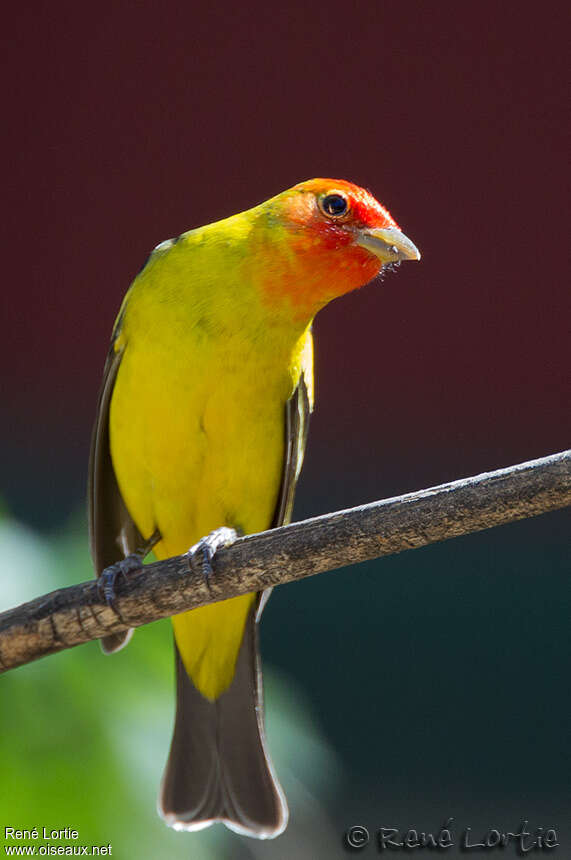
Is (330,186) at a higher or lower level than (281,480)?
higher

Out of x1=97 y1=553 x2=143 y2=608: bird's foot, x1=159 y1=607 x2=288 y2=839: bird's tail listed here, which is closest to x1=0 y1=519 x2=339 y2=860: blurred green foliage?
x1=159 y1=607 x2=288 y2=839: bird's tail

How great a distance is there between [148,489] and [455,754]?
7.07ft

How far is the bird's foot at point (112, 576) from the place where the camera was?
227 cm

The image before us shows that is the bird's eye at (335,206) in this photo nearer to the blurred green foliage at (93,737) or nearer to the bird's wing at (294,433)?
the bird's wing at (294,433)

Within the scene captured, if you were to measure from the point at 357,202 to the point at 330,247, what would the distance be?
0.12 metres

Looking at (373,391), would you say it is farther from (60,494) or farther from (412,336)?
(60,494)

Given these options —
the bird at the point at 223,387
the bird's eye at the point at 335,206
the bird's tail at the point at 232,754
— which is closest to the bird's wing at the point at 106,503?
the bird at the point at 223,387

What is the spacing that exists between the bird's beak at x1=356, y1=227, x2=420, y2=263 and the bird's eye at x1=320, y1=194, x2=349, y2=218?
6 cm

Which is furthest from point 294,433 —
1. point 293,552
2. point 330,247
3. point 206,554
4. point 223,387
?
point 293,552

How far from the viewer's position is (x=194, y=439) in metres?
2.57

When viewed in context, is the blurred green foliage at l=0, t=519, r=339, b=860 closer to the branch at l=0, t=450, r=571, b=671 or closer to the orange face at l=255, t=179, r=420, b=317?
the branch at l=0, t=450, r=571, b=671

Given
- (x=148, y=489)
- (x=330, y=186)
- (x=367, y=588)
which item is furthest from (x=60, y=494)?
(x=330, y=186)

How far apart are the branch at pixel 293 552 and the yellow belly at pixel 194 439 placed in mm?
381

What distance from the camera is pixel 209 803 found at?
2873 mm
